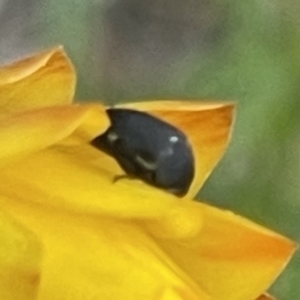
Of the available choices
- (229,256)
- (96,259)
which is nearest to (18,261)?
(96,259)

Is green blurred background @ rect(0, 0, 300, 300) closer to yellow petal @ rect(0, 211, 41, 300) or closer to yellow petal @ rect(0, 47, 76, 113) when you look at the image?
yellow petal @ rect(0, 47, 76, 113)

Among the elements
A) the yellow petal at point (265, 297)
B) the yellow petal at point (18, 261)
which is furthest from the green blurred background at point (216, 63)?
the yellow petal at point (18, 261)

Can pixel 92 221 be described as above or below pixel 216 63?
below

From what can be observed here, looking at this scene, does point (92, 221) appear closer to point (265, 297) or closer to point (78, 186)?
point (78, 186)

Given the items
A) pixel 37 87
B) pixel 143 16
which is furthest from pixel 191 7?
pixel 37 87

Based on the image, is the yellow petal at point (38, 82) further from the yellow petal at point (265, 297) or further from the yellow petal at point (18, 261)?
the yellow petal at point (265, 297)
